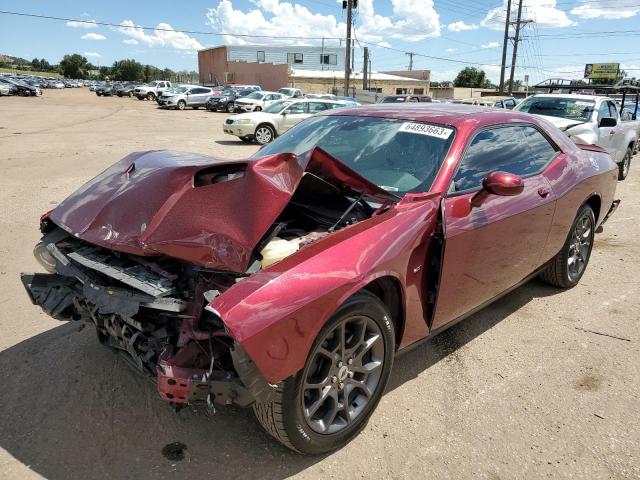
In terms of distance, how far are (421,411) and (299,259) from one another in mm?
1288

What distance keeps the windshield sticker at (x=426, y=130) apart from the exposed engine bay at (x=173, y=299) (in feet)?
2.24

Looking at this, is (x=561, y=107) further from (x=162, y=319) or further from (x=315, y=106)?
(x=162, y=319)

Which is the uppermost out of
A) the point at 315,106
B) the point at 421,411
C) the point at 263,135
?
the point at 315,106

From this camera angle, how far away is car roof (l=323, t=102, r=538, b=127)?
3289 mm

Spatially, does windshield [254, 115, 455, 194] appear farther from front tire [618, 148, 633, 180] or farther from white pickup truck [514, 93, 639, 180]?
front tire [618, 148, 633, 180]

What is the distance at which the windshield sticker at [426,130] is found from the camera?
315 cm

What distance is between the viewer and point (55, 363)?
3.18 m

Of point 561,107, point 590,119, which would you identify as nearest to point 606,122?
point 590,119

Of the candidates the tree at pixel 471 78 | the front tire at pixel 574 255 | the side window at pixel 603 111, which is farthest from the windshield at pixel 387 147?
the tree at pixel 471 78

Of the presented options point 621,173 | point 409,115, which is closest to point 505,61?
point 621,173

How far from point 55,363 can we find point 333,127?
2.54 m

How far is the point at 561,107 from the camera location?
10.1m

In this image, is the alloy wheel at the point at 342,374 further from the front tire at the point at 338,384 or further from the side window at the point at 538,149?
the side window at the point at 538,149

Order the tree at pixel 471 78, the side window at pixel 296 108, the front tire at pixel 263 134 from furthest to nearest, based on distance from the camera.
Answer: the tree at pixel 471 78, the side window at pixel 296 108, the front tire at pixel 263 134
